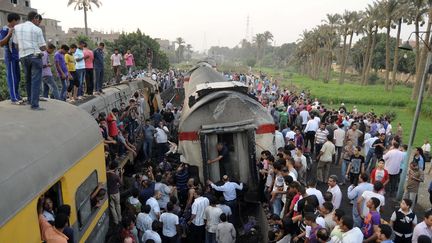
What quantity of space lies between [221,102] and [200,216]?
3666 mm

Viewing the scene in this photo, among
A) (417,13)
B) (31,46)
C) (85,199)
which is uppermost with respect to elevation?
(417,13)

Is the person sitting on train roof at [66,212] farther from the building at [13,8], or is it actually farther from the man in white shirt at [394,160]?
the building at [13,8]

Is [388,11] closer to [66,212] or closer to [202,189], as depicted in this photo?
[202,189]

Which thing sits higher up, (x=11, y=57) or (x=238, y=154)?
(x=11, y=57)

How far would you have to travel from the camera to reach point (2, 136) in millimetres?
4070

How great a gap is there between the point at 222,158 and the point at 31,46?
5.67 metres

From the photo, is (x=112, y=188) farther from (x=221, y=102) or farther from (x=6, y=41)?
(x=221, y=102)

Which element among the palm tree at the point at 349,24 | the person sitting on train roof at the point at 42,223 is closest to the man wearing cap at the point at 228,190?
the person sitting on train roof at the point at 42,223

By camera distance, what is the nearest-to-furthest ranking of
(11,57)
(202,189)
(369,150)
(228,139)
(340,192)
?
(11,57)
(340,192)
(202,189)
(228,139)
(369,150)

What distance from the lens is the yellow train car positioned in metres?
3.61

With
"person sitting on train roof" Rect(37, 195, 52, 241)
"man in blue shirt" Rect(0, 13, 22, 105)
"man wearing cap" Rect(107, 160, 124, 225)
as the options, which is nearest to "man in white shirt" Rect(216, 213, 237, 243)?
"man wearing cap" Rect(107, 160, 124, 225)

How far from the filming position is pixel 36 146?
4.44 m

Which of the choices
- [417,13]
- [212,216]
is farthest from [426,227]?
[417,13]

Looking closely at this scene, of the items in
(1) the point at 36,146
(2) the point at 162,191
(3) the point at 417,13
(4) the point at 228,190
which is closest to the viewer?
(1) the point at 36,146
